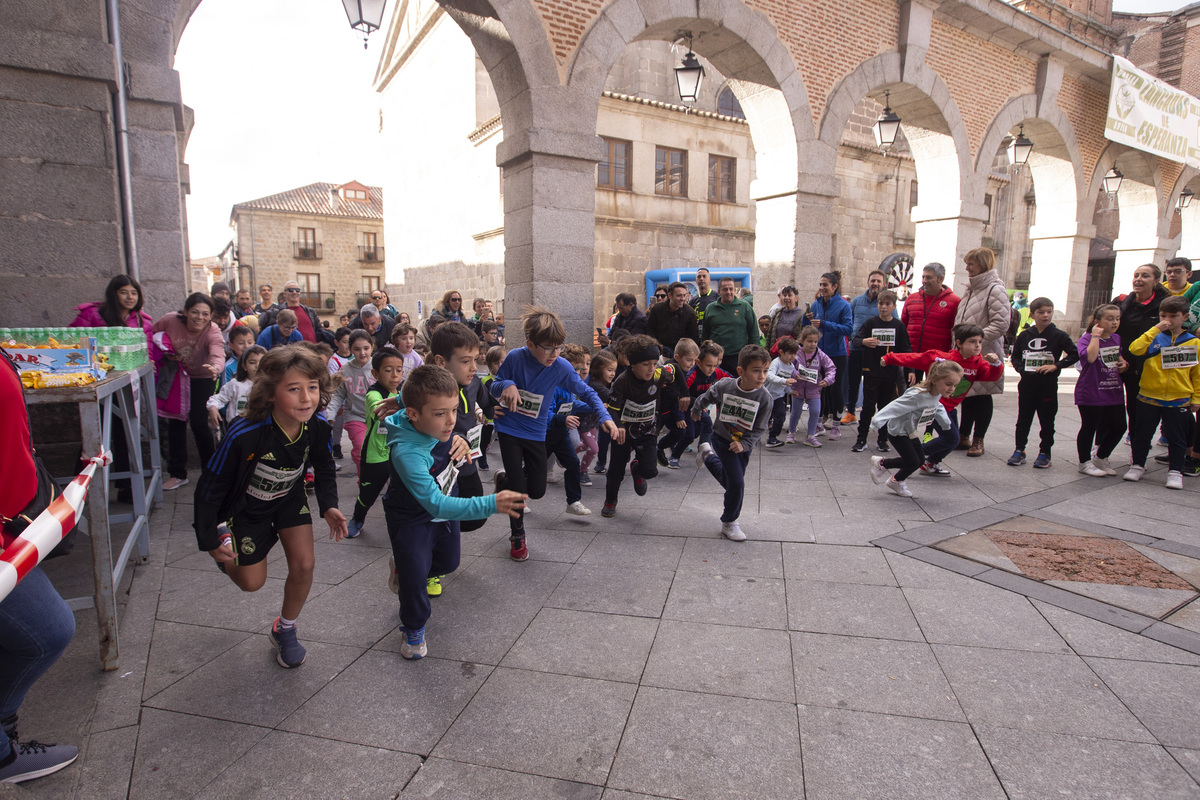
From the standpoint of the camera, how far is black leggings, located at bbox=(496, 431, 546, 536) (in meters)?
4.44

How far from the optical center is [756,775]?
2.18m

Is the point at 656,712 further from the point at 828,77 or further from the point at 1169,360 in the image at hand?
the point at 828,77

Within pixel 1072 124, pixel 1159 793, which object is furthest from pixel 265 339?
pixel 1072 124

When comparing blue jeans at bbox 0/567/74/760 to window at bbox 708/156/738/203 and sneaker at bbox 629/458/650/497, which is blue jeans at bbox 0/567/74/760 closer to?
sneaker at bbox 629/458/650/497

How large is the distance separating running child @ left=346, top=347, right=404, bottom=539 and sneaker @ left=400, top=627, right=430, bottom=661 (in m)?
1.32

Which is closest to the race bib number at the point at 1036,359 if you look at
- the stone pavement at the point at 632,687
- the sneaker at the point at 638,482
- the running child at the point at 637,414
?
the stone pavement at the point at 632,687

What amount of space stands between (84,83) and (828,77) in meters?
9.62

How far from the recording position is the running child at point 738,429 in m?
4.51

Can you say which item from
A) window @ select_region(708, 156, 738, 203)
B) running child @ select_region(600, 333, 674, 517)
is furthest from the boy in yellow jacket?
window @ select_region(708, 156, 738, 203)

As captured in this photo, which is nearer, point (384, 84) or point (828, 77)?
point (828, 77)

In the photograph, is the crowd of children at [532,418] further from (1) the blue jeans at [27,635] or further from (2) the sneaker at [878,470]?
(1) the blue jeans at [27,635]

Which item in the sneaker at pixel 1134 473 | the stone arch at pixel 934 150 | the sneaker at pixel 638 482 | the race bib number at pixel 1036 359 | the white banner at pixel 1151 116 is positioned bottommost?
the sneaker at pixel 1134 473

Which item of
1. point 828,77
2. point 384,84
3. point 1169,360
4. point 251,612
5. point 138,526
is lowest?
point 251,612

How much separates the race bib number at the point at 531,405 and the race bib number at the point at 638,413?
2.88ft
